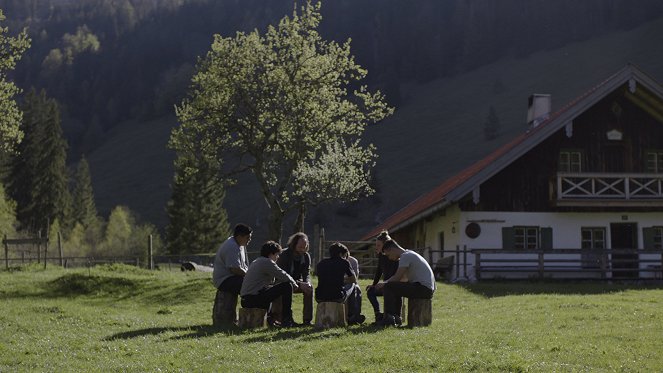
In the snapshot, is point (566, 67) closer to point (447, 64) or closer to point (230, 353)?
point (447, 64)

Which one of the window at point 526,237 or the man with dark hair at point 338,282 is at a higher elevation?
the window at point 526,237

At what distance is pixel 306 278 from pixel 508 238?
1798 cm

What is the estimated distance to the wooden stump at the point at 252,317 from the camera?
15.5 m

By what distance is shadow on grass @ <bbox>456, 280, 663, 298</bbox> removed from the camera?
25.6m

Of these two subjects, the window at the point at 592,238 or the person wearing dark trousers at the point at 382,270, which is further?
the window at the point at 592,238

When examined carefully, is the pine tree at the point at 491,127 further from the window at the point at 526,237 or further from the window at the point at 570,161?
the window at the point at 526,237

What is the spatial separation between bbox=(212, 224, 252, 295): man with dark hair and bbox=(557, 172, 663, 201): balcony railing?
19.1 m

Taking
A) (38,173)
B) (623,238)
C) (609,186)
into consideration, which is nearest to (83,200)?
(38,173)

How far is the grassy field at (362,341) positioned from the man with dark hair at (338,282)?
0.66 metres

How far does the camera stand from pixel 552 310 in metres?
18.1

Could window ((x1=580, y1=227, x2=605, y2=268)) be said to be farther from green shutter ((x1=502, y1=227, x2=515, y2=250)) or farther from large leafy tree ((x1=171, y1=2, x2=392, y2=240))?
large leafy tree ((x1=171, y1=2, x2=392, y2=240))

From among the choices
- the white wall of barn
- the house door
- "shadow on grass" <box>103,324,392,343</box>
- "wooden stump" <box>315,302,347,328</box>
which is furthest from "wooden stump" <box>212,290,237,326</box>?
the house door

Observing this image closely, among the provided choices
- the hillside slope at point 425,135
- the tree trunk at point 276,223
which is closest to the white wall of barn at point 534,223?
the tree trunk at point 276,223

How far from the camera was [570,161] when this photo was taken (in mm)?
34031
